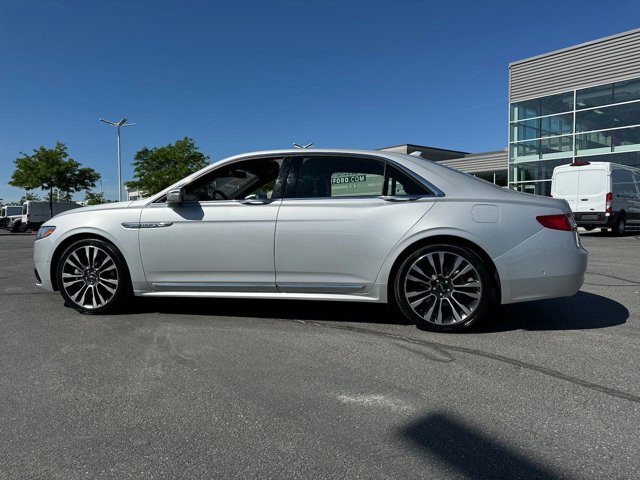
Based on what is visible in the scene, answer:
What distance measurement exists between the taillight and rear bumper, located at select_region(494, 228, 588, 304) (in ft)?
0.13

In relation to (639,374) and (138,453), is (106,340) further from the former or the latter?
(639,374)

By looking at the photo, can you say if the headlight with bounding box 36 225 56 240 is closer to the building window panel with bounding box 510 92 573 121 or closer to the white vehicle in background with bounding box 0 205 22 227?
the building window panel with bounding box 510 92 573 121

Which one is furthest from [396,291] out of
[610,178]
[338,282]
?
[610,178]

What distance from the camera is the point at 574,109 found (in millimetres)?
22906

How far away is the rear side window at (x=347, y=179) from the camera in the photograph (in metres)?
4.12

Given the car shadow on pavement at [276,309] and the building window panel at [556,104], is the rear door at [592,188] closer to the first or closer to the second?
the building window panel at [556,104]

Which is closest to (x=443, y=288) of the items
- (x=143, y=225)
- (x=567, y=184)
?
(x=143, y=225)

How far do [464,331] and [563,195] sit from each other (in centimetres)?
1401

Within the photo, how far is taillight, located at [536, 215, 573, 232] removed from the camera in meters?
3.79

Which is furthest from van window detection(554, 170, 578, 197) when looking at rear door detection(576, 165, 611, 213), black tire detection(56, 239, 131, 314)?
black tire detection(56, 239, 131, 314)

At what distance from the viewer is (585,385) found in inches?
110

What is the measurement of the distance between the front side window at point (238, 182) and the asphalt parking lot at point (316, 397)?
1.16 m

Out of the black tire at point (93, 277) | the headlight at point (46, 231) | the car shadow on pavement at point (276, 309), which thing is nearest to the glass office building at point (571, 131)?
the car shadow on pavement at point (276, 309)

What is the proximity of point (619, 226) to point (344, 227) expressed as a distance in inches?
600
